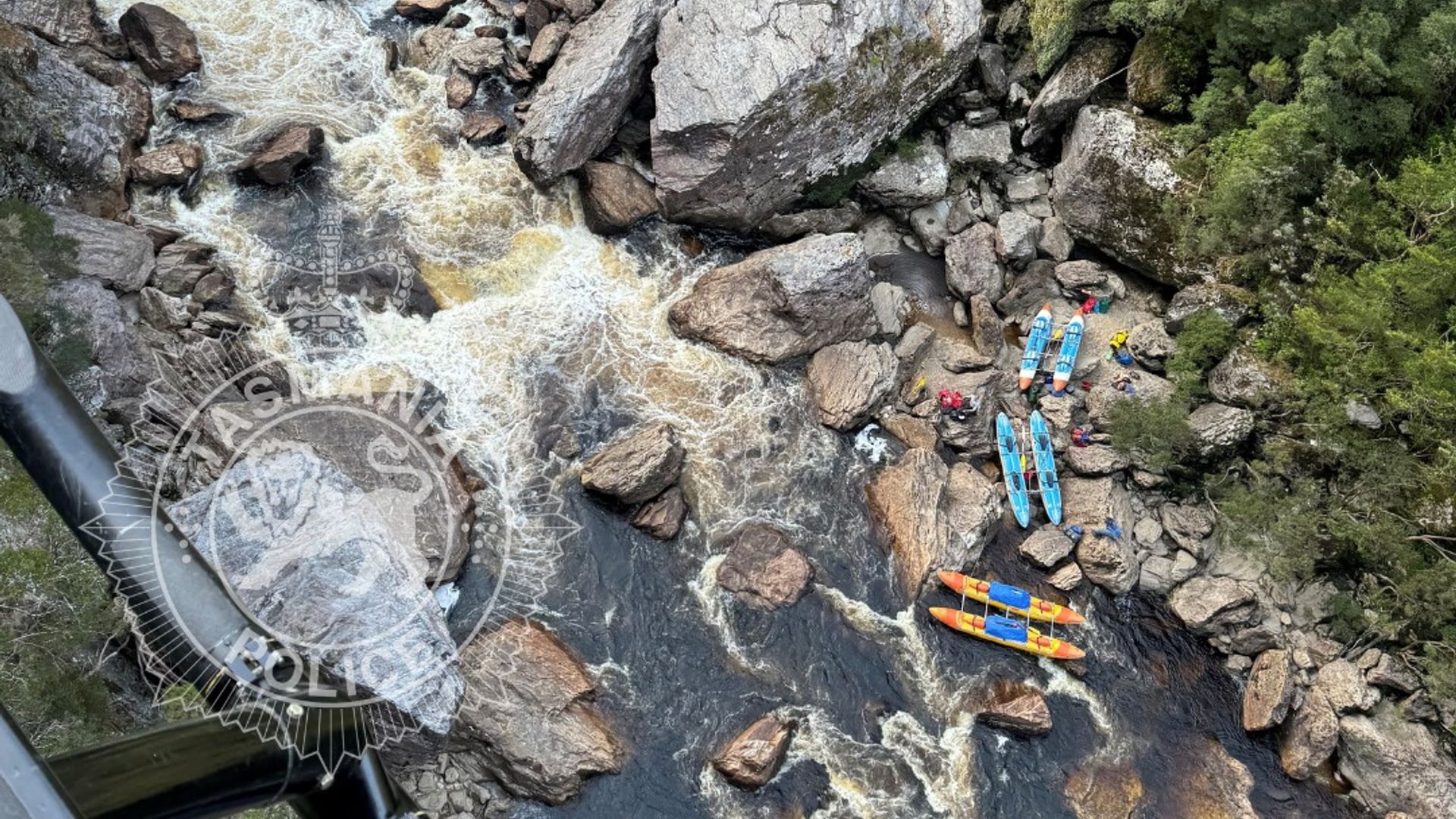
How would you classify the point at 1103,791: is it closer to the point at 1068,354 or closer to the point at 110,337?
the point at 1068,354

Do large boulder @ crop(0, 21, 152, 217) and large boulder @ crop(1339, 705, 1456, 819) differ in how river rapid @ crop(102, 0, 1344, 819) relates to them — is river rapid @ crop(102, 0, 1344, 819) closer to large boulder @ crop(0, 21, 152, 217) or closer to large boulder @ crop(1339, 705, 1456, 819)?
large boulder @ crop(1339, 705, 1456, 819)

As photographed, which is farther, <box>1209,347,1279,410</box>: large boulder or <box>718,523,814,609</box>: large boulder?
<box>1209,347,1279,410</box>: large boulder

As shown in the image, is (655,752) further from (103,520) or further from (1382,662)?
(1382,662)

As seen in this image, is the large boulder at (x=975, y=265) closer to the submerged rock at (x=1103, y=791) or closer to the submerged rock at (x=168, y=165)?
the submerged rock at (x=1103, y=791)

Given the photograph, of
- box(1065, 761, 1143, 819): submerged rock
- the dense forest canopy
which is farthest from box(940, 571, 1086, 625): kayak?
the dense forest canopy

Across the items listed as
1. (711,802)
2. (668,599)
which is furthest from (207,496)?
(711,802)

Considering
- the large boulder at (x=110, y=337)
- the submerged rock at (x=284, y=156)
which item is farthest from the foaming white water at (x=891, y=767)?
the submerged rock at (x=284, y=156)

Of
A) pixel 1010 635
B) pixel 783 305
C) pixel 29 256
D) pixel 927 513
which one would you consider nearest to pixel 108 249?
pixel 29 256

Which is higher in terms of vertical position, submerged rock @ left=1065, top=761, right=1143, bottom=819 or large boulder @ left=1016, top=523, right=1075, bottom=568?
large boulder @ left=1016, top=523, right=1075, bottom=568
